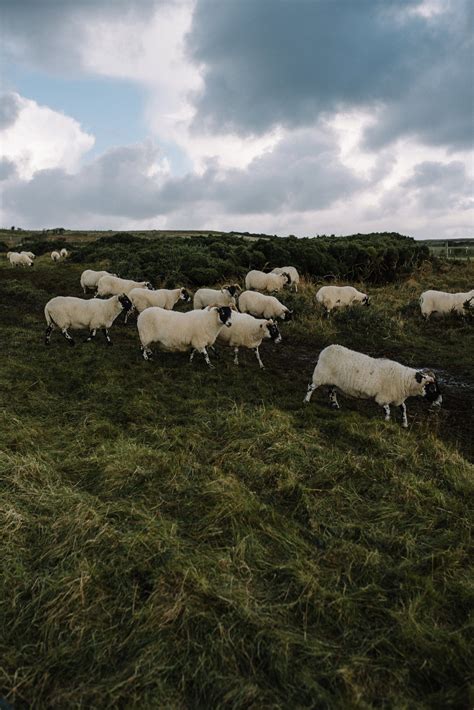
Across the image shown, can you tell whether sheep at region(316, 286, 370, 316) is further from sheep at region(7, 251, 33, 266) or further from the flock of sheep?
sheep at region(7, 251, 33, 266)

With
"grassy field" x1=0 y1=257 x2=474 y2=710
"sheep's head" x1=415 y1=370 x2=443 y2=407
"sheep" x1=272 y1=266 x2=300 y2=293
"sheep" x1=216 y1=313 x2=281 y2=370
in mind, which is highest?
"sheep" x1=272 y1=266 x2=300 y2=293

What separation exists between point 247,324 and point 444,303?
868 cm

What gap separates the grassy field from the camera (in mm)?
3053

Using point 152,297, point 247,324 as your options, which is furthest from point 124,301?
point 247,324

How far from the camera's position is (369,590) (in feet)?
12.5

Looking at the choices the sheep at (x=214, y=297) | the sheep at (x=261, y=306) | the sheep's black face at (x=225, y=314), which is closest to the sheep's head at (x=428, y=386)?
the sheep's black face at (x=225, y=314)

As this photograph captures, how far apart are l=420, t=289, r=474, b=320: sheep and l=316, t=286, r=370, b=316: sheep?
2.21 metres

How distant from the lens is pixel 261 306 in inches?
560

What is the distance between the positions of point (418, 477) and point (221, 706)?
388 centimetres

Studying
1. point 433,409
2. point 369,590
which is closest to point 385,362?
point 433,409

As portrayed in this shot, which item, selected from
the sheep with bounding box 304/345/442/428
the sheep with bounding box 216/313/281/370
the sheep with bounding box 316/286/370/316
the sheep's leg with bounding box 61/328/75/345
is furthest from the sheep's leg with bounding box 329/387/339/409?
the sheep with bounding box 316/286/370/316

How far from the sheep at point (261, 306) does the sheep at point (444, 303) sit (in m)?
5.49

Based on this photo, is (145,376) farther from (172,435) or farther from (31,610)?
(31,610)

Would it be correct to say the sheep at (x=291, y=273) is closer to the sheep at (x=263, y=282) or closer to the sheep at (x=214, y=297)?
the sheep at (x=263, y=282)
